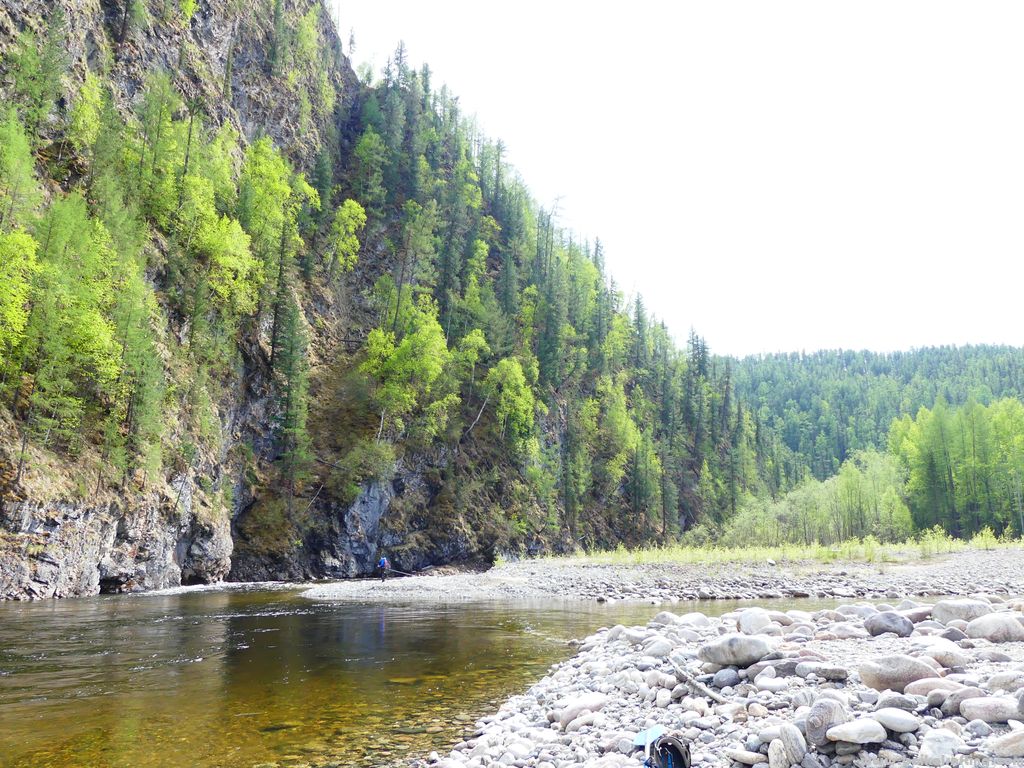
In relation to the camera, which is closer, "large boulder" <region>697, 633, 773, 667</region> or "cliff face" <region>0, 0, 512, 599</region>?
"large boulder" <region>697, 633, 773, 667</region>

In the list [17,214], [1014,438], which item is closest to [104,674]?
[17,214]

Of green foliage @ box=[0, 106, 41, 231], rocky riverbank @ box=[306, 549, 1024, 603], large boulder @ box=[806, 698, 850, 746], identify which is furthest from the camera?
rocky riverbank @ box=[306, 549, 1024, 603]

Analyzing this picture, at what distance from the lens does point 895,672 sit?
6.23m

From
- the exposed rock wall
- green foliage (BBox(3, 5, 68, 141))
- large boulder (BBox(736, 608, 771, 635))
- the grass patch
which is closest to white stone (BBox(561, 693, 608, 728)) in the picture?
large boulder (BBox(736, 608, 771, 635))

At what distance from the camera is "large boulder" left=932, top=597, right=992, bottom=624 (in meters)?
9.64

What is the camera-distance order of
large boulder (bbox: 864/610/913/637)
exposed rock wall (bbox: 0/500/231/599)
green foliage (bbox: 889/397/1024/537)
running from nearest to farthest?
large boulder (bbox: 864/610/913/637) < exposed rock wall (bbox: 0/500/231/599) < green foliage (bbox: 889/397/1024/537)

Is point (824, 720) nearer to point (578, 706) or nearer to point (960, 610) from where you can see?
point (578, 706)

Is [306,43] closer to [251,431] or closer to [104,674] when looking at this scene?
[251,431]

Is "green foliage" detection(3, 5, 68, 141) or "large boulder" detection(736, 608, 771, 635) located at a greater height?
"green foliage" detection(3, 5, 68, 141)

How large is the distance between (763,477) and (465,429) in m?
78.2

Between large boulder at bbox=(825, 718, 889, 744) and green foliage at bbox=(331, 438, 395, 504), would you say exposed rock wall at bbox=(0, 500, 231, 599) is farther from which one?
large boulder at bbox=(825, 718, 889, 744)

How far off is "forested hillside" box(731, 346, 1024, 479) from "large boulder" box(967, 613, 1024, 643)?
6006 inches

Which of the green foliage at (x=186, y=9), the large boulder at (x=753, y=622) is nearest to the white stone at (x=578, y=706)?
the large boulder at (x=753, y=622)

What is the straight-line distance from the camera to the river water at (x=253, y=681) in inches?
277
